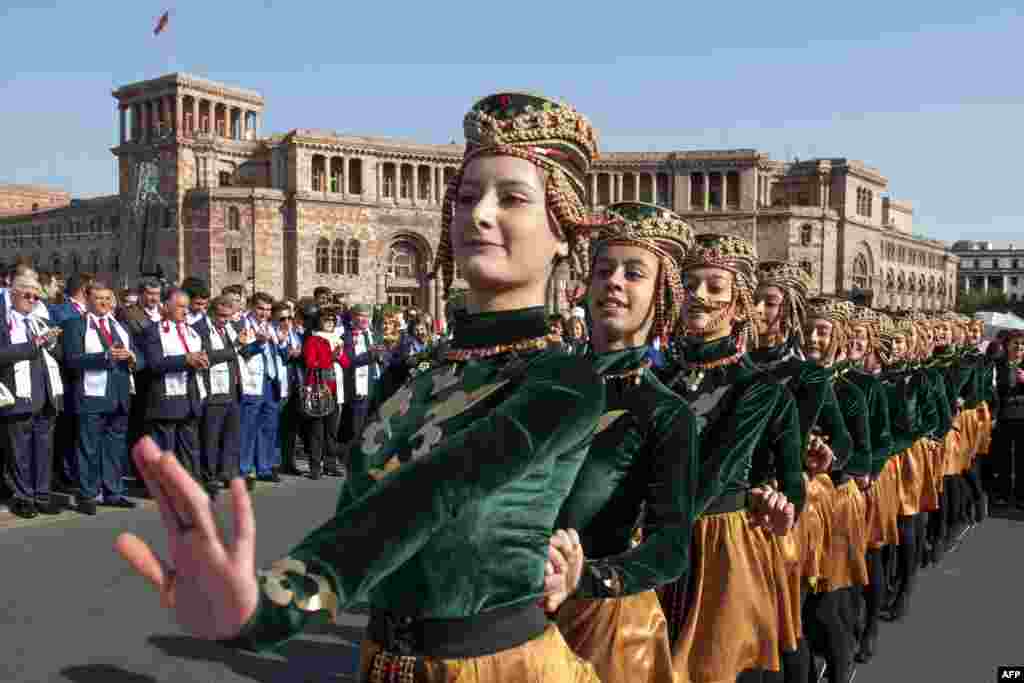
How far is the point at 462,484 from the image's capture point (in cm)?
145

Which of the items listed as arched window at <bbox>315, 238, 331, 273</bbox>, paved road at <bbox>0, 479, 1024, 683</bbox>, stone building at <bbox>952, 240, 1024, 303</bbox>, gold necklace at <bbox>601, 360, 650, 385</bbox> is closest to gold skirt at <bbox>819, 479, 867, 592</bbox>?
paved road at <bbox>0, 479, 1024, 683</bbox>

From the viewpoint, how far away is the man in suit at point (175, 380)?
361 inches

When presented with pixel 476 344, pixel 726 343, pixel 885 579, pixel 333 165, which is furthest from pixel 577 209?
pixel 333 165

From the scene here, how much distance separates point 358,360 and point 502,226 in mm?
10444

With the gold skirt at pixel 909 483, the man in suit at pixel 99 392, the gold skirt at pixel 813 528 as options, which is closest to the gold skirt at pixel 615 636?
the gold skirt at pixel 813 528

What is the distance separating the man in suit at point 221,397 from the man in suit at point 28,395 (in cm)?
168

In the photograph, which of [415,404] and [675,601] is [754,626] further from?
[415,404]

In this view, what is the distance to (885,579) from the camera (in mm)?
6535

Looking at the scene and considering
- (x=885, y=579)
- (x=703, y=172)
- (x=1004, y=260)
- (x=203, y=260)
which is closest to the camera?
(x=885, y=579)

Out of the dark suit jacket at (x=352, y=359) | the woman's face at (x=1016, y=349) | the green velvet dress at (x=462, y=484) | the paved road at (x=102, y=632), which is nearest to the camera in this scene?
the green velvet dress at (x=462, y=484)

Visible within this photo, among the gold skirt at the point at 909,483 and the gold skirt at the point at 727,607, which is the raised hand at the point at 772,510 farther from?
the gold skirt at the point at 909,483

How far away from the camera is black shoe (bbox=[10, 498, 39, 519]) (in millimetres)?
8219

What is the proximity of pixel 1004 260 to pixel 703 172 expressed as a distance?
73.6m

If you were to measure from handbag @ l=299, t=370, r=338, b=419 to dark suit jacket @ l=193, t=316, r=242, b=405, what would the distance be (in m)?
Result: 1.13
